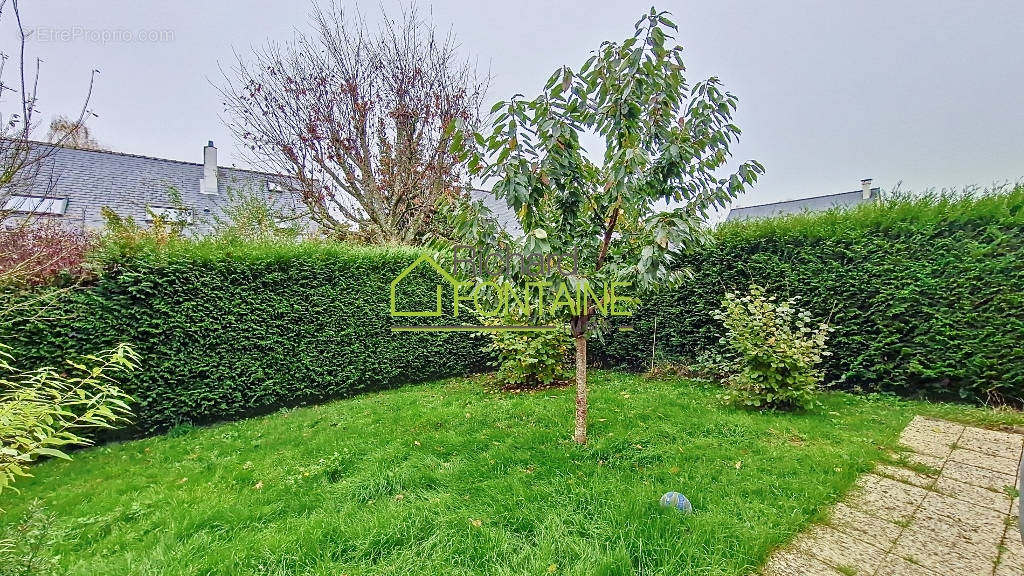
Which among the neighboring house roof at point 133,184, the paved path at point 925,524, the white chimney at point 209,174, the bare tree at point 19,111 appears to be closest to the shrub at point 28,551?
the bare tree at point 19,111

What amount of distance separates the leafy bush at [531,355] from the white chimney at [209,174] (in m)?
13.6

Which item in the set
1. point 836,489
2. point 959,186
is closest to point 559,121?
point 836,489

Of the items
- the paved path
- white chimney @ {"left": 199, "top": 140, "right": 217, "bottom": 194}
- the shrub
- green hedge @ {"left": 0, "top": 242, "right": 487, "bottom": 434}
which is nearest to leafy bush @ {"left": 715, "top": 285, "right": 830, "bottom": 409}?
the paved path

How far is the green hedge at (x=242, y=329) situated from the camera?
3.84m

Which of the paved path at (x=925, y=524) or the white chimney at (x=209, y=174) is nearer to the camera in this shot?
the paved path at (x=925, y=524)

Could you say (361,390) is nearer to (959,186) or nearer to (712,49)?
(712,49)

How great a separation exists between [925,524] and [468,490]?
257 cm

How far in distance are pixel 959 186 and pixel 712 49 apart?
3.15 m

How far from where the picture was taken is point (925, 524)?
2062 millimetres

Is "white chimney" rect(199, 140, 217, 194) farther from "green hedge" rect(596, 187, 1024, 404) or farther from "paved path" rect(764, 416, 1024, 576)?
"paved path" rect(764, 416, 1024, 576)

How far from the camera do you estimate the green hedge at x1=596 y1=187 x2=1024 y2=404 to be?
3781 mm

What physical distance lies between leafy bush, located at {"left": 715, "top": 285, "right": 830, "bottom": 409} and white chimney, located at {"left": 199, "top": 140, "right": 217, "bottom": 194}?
53.2ft

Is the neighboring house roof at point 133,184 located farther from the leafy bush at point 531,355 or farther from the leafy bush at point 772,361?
the leafy bush at point 772,361

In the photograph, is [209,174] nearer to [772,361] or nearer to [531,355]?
[531,355]
